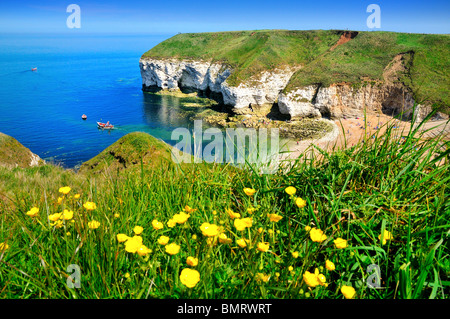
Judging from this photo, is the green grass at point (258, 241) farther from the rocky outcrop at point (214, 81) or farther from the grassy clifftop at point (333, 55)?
the rocky outcrop at point (214, 81)

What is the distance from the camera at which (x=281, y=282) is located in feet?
5.59

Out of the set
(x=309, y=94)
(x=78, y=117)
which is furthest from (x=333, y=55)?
(x=78, y=117)

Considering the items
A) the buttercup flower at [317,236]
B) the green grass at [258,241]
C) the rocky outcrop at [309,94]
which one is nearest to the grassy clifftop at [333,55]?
the rocky outcrop at [309,94]

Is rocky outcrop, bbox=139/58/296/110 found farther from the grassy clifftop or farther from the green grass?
the green grass

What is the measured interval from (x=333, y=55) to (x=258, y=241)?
6509cm

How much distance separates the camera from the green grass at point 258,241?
1644 mm

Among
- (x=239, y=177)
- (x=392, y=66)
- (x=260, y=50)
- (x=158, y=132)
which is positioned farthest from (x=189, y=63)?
(x=239, y=177)

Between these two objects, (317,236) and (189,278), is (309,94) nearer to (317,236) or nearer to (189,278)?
(317,236)

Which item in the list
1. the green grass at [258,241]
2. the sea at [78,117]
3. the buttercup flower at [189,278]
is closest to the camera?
the buttercup flower at [189,278]

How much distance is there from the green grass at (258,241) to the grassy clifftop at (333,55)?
37397mm

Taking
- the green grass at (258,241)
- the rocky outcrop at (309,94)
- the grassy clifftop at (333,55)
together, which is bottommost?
the green grass at (258,241)

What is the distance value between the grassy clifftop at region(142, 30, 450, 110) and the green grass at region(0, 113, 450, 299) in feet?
123

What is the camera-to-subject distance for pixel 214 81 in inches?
2645
